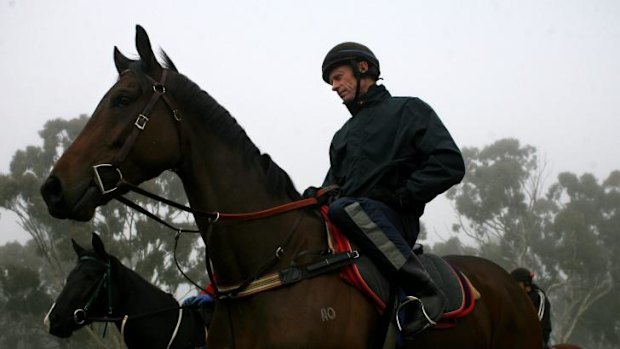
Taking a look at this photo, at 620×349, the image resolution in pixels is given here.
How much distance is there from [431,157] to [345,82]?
3.04 ft

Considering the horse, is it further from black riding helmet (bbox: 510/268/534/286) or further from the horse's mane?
black riding helmet (bbox: 510/268/534/286)

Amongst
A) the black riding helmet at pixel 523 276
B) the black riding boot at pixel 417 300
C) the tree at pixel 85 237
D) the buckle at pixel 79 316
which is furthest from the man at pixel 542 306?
the tree at pixel 85 237

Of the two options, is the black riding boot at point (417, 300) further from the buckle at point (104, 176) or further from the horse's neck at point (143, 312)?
the horse's neck at point (143, 312)

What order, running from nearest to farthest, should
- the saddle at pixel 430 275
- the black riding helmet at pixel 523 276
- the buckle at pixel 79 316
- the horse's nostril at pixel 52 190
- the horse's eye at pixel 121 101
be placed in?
the horse's nostril at pixel 52 190
the horse's eye at pixel 121 101
the saddle at pixel 430 275
the buckle at pixel 79 316
the black riding helmet at pixel 523 276

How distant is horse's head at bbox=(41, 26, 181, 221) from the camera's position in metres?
3.11

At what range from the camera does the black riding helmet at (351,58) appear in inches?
167

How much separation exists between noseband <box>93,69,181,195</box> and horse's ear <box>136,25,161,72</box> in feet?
0.53

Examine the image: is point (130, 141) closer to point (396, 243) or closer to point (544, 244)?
point (396, 243)

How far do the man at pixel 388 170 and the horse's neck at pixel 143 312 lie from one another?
3772 mm

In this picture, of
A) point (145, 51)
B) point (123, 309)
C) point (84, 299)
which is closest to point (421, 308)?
point (145, 51)

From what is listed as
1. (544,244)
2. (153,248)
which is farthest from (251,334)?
(544,244)

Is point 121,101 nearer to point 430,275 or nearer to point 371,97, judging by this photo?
point 371,97

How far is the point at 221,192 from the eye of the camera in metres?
3.54

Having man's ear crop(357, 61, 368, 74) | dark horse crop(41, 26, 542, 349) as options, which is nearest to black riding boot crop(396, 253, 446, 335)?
dark horse crop(41, 26, 542, 349)
